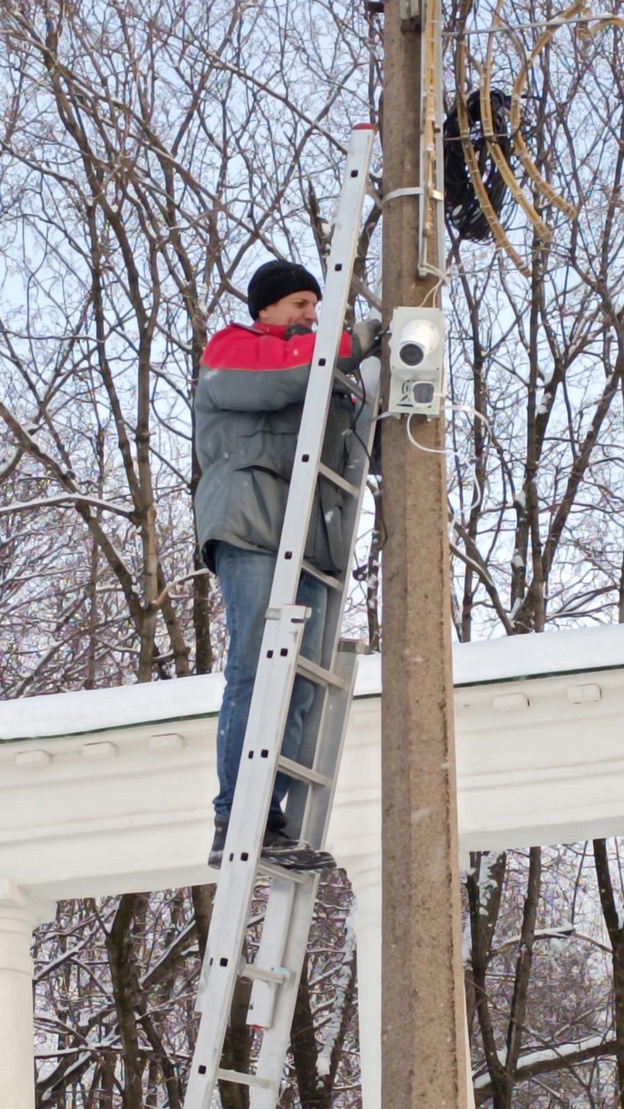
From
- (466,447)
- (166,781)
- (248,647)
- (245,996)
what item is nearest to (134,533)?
(466,447)

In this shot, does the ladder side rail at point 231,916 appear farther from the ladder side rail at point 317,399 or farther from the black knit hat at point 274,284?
the black knit hat at point 274,284

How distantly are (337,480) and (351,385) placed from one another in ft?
0.92

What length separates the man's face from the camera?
4297mm

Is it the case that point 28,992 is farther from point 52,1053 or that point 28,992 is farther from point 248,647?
point 52,1053

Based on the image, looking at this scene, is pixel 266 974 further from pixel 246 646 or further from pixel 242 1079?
pixel 246 646

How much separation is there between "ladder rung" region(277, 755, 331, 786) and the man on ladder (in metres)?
0.10

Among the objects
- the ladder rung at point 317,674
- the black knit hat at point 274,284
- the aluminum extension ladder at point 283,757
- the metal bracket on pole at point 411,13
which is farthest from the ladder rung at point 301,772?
the metal bracket on pole at point 411,13

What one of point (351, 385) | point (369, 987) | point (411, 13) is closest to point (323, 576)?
point (351, 385)

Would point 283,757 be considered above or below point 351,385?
below

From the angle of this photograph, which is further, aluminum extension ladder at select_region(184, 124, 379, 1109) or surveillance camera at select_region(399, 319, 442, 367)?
surveillance camera at select_region(399, 319, 442, 367)

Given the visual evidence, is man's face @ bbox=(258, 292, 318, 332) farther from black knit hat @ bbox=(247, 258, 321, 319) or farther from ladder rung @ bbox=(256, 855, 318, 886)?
ladder rung @ bbox=(256, 855, 318, 886)

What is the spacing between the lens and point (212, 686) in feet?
18.7

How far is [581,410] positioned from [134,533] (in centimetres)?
458

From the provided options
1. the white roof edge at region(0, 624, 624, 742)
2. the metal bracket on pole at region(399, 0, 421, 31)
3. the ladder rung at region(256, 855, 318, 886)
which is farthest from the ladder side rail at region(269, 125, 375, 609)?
the white roof edge at region(0, 624, 624, 742)
